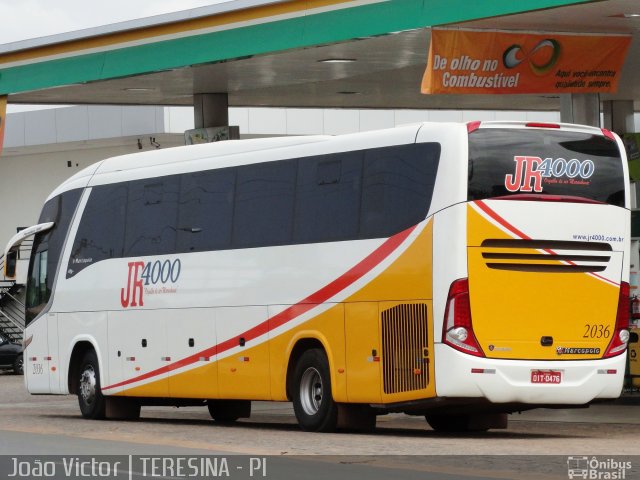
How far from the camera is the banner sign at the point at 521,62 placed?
2131cm

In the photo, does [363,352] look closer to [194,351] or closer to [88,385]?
[194,351]

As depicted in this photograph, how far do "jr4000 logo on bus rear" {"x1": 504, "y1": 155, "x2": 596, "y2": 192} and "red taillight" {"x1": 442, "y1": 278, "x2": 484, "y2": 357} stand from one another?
128cm

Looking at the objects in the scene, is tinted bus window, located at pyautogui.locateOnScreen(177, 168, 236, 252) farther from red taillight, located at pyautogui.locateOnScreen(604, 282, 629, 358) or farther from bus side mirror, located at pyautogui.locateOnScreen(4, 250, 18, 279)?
red taillight, located at pyautogui.locateOnScreen(604, 282, 629, 358)

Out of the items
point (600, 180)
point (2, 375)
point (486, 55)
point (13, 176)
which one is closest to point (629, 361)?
point (486, 55)

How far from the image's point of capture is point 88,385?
22844 millimetres

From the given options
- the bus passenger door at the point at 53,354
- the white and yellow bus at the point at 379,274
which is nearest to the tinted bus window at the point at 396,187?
the white and yellow bus at the point at 379,274

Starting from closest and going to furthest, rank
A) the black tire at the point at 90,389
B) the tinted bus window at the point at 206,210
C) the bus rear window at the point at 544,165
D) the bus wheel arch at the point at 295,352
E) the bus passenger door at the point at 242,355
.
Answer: the bus rear window at the point at 544,165
the bus wheel arch at the point at 295,352
the bus passenger door at the point at 242,355
the tinted bus window at the point at 206,210
the black tire at the point at 90,389

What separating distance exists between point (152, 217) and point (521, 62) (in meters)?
5.60

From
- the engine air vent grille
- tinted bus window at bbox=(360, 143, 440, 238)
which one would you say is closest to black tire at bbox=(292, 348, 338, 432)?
the engine air vent grille

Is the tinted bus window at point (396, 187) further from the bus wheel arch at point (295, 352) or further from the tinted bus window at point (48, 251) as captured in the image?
the tinted bus window at point (48, 251)

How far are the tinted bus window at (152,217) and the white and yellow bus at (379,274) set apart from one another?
0.03m

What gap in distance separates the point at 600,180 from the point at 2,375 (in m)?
27.4

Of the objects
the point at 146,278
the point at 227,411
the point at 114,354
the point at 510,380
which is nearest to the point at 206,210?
the point at 146,278

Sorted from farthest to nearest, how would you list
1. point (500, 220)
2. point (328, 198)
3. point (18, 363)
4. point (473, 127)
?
1. point (18, 363)
2. point (328, 198)
3. point (473, 127)
4. point (500, 220)
